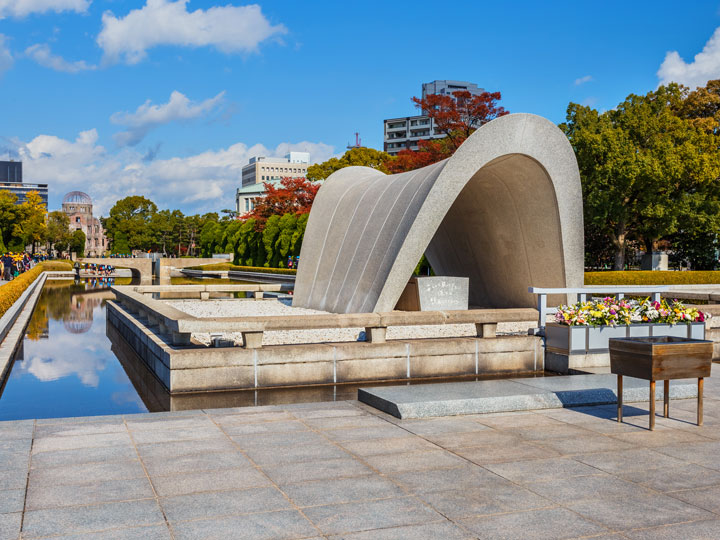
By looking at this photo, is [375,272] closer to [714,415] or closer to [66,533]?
[714,415]

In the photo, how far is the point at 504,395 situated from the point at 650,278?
2365cm

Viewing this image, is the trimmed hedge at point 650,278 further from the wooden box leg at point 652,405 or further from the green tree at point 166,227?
the green tree at point 166,227

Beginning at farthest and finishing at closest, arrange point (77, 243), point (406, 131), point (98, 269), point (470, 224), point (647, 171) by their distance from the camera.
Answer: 1. point (406, 131)
2. point (77, 243)
3. point (98, 269)
4. point (647, 171)
5. point (470, 224)

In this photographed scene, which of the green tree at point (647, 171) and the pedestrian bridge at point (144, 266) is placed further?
the pedestrian bridge at point (144, 266)

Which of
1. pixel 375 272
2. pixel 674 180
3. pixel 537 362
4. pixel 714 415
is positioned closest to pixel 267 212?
pixel 674 180

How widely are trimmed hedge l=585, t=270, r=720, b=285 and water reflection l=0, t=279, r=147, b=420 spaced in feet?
61.7

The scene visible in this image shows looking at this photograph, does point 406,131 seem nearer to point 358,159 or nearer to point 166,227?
point 166,227

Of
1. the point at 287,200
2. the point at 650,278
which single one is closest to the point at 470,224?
the point at 650,278

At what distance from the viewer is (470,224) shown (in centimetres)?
1786

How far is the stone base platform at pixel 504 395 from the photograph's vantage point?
6.58 metres

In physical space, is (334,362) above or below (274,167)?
below

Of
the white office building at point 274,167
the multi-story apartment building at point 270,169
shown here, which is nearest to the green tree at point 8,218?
the multi-story apartment building at point 270,169

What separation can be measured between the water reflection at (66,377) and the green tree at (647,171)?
73.8 feet

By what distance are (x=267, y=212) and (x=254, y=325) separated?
146 feet
